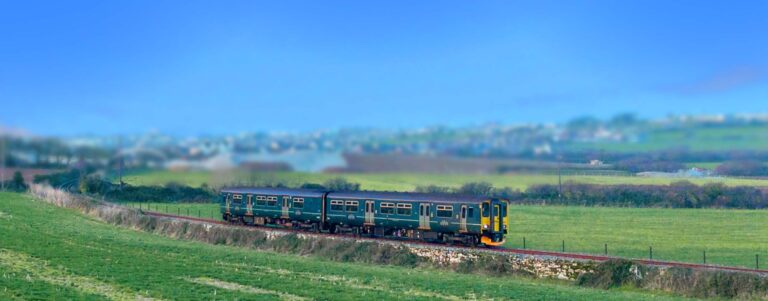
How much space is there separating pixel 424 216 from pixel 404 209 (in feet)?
5.09

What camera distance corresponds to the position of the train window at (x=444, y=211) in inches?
1531

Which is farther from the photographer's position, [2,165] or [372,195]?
[2,165]

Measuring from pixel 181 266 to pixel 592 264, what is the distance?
17016 millimetres

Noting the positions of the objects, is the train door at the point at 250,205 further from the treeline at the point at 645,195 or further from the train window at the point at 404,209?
the treeline at the point at 645,195

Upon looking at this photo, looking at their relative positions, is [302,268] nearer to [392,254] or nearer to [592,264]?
[392,254]

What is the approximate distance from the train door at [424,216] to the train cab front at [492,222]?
126 inches

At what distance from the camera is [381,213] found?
4253cm

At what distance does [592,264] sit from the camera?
3138 centimetres

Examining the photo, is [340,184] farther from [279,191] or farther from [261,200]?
[279,191]

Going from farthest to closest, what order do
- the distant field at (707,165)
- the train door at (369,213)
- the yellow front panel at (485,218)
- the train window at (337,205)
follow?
the distant field at (707,165)
the train window at (337,205)
the train door at (369,213)
the yellow front panel at (485,218)

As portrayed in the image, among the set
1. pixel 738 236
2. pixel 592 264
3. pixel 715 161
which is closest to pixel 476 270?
pixel 592 264

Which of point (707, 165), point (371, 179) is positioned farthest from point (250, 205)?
point (707, 165)

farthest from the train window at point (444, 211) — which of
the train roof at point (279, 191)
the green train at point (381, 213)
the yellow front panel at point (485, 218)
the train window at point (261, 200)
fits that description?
the train window at point (261, 200)

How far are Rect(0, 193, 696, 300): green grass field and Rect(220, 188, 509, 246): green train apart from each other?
4.04m
